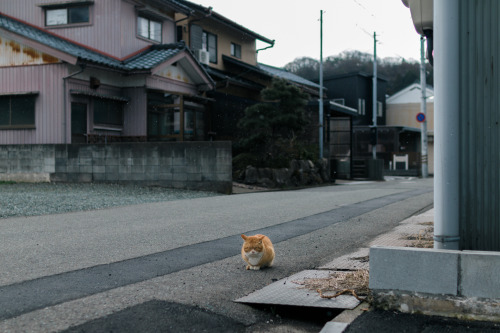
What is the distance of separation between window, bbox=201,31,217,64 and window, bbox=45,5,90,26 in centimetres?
668

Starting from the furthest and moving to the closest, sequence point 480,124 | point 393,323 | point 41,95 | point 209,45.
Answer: point 209,45 < point 41,95 < point 480,124 < point 393,323

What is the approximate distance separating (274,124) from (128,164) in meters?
6.79

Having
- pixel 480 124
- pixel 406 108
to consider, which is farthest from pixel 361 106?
pixel 480 124

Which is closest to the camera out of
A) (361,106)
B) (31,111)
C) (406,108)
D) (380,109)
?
(31,111)

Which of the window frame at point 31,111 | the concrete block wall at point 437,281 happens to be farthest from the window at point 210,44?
the concrete block wall at point 437,281

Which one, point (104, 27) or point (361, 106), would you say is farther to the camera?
point (361, 106)

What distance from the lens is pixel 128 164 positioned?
15852 millimetres

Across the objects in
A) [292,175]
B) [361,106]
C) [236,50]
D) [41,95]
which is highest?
[236,50]

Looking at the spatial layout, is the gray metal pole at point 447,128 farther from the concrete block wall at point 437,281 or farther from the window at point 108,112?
the window at point 108,112

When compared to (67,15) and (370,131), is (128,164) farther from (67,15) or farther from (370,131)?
(370,131)

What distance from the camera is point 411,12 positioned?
4.66m

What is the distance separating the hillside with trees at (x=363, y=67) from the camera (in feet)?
185

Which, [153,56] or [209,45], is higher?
[209,45]

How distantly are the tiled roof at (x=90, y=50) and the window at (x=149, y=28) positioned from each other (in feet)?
2.28
